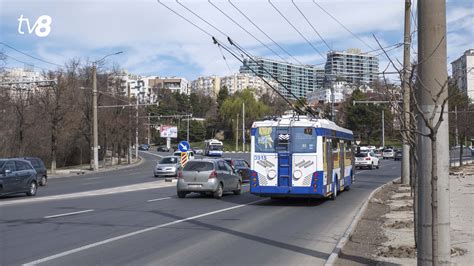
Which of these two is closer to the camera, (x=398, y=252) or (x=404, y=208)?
(x=398, y=252)

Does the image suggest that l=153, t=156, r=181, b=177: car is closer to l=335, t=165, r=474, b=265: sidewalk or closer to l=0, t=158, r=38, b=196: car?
l=0, t=158, r=38, b=196: car

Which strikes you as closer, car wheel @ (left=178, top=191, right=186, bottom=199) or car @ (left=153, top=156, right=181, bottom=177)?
car wheel @ (left=178, top=191, right=186, bottom=199)

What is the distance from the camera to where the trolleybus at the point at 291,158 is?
60.1 feet

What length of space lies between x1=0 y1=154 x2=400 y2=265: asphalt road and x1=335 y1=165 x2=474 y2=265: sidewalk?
0.54 meters

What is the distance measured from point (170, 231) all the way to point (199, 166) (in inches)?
382

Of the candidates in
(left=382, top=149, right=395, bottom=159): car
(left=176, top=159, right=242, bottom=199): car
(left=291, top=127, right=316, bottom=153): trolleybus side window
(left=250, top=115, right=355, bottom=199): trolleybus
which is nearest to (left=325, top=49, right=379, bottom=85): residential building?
(left=250, top=115, right=355, bottom=199): trolleybus

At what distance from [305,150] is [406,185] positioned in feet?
34.0

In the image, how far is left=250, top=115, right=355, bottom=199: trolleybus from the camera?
722 inches

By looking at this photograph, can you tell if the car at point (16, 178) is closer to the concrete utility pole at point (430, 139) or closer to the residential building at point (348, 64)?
the residential building at point (348, 64)

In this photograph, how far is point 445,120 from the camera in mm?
6836

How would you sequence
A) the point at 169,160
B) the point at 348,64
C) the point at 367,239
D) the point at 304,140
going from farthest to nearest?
1. the point at 169,160
2. the point at 348,64
3. the point at 304,140
4. the point at 367,239

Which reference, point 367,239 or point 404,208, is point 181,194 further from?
point 367,239

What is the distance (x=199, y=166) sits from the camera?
2206 centimetres

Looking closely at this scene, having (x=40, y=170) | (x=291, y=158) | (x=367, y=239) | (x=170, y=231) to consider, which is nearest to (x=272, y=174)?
(x=291, y=158)
